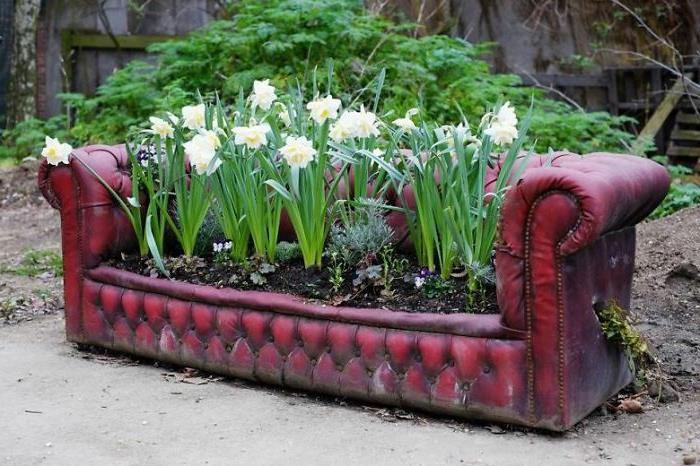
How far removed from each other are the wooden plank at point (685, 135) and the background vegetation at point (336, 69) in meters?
1.11

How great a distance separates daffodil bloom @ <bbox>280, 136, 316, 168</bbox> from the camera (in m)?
3.63

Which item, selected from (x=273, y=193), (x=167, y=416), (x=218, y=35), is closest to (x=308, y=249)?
(x=273, y=193)

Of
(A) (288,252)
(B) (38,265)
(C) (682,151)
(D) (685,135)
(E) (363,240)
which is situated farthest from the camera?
(D) (685,135)

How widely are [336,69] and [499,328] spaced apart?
470cm

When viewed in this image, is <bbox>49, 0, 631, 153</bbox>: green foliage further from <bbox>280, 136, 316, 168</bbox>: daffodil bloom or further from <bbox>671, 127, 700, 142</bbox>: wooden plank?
<bbox>280, 136, 316, 168</bbox>: daffodil bloom

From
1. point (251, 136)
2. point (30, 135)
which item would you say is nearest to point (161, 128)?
point (251, 136)

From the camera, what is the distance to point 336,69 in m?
7.62

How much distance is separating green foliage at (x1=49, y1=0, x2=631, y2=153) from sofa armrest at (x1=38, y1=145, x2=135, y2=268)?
9.29ft

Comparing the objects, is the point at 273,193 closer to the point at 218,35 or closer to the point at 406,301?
the point at 406,301

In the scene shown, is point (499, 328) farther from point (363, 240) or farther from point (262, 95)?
point (262, 95)

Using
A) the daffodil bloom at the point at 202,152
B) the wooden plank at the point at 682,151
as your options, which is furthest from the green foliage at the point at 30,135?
the daffodil bloom at the point at 202,152

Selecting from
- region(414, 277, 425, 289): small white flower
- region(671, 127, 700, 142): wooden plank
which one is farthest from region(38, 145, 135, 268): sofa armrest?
region(671, 127, 700, 142): wooden plank

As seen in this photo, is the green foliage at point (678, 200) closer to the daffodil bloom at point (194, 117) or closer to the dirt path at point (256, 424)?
the dirt path at point (256, 424)

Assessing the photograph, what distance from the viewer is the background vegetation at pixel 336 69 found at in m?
A: 7.45
